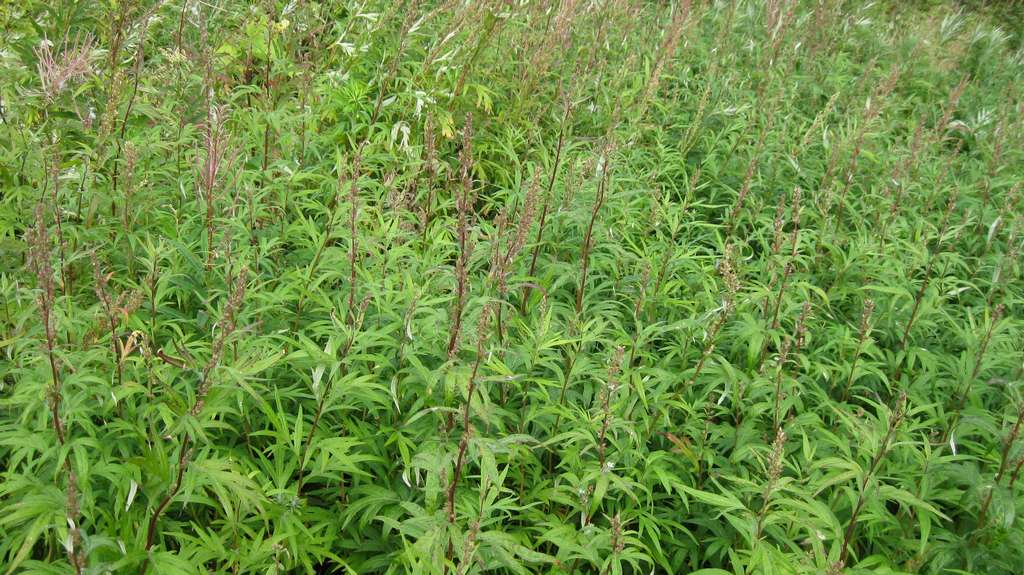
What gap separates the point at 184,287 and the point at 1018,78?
8.01m

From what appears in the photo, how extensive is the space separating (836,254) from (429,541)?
2880 millimetres

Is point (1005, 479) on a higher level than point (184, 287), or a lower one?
lower

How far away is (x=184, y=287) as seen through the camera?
10.0ft

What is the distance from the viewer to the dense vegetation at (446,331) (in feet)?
7.80

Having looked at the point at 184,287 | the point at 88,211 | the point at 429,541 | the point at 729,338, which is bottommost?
the point at 729,338

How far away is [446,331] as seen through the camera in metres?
2.94

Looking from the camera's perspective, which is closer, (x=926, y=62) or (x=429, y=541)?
(x=429, y=541)

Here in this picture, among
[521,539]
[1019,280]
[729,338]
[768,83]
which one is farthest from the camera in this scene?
[768,83]

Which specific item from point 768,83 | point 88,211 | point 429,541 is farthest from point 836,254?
point 88,211

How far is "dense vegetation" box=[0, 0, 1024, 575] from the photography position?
7.80ft

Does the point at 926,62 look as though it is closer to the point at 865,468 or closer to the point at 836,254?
the point at 836,254

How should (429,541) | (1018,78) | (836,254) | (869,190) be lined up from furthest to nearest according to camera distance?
(1018,78), (869,190), (836,254), (429,541)

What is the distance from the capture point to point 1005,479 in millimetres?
3076

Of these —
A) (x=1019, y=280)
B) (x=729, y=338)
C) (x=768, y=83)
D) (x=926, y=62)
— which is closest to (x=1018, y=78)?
(x=926, y=62)
